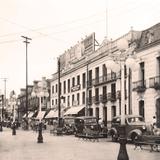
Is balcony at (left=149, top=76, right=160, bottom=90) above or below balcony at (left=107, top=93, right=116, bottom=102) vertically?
above

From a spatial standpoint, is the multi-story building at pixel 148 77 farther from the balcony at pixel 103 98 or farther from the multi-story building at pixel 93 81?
the balcony at pixel 103 98

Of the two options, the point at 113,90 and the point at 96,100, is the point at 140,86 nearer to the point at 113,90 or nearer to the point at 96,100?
the point at 113,90

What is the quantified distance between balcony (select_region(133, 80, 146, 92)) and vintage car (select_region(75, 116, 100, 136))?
4.97 meters

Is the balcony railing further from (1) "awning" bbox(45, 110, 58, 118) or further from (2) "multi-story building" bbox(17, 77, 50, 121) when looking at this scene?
(2) "multi-story building" bbox(17, 77, 50, 121)

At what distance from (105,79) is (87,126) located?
506 inches

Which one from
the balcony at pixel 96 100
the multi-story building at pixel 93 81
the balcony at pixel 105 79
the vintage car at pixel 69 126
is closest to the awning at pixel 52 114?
the multi-story building at pixel 93 81

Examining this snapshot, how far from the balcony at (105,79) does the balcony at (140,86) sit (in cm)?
443

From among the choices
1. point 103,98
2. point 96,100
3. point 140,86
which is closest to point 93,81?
point 96,100

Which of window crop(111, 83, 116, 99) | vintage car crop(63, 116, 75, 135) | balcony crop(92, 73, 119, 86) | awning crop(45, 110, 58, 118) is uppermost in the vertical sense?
balcony crop(92, 73, 119, 86)

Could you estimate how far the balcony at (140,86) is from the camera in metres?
35.6

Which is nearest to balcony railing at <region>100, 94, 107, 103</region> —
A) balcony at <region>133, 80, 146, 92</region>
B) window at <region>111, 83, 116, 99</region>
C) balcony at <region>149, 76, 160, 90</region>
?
window at <region>111, 83, 116, 99</region>

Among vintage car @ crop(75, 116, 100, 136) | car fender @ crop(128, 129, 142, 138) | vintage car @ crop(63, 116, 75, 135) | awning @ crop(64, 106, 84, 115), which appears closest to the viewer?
car fender @ crop(128, 129, 142, 138)

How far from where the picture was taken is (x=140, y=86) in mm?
35906

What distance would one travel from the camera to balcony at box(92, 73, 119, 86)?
42194mm
